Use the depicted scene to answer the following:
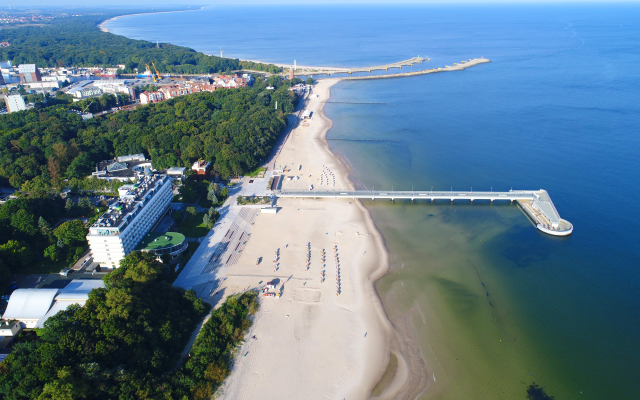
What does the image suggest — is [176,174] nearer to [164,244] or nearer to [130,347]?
[164,244]

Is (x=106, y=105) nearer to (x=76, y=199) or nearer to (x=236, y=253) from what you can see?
(x=76, y=199)

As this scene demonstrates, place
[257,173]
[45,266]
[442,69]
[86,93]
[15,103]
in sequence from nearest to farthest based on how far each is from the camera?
1. [45,266]
2. [257,173]
3. [15,103]
4. [86,93]
5. [442,69]

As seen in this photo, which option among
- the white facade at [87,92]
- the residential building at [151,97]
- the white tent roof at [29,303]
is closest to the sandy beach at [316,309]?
the white tent roof at [29,303]

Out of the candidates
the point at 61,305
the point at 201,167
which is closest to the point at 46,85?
the point at 201,167

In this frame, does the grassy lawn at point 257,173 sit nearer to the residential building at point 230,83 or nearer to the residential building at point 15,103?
the residential building at point 230,83

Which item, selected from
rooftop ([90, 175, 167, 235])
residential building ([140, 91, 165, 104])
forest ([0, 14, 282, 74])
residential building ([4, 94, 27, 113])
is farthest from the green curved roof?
forest ([0, 14, 282, 74])
